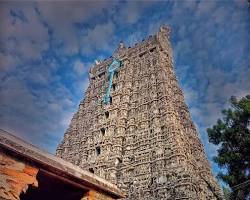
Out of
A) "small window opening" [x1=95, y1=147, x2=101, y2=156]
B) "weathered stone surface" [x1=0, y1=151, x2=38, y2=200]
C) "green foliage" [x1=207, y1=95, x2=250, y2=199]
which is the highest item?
"small window opening" [x1=95, y1=147, x2=101, y2=156]

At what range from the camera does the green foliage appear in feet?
40.3

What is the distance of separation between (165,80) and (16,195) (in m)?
24.4

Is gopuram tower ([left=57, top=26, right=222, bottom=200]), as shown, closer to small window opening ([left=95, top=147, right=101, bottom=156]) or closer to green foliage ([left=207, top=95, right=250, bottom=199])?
small window opening ([left=95, top=147, right=101, bottom=156])

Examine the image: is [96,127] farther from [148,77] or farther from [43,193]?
[43,193]

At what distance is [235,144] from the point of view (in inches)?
511

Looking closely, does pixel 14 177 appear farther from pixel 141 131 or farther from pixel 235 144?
pixel 141 131

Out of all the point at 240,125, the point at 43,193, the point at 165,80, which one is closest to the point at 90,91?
the point at 165,80

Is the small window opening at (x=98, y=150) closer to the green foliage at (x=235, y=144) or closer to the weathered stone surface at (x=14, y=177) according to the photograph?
the green foliage at (x=235, y=144)

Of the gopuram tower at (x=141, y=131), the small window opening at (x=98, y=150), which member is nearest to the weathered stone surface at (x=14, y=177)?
the gopuram tower at (x=141, y=131)

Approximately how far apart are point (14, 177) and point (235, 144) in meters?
11.1

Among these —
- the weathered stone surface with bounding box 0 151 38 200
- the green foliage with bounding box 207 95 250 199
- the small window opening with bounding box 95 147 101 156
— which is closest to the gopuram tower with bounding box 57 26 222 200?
the small window opening with bounding box 95 147 101 156

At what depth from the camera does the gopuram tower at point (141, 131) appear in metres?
20.2

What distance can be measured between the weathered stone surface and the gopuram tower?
47.5ft

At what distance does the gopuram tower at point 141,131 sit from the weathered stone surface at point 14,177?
1449 cm
